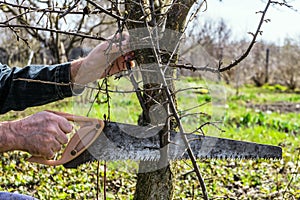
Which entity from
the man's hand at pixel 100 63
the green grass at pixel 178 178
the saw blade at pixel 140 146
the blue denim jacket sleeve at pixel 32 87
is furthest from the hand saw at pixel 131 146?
the green grass at pixel 178 178

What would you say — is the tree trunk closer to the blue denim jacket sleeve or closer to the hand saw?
the hand saw

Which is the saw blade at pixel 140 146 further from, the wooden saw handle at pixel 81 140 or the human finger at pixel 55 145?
the human finger at pixel 55 145

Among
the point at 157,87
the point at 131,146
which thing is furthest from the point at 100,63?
the point at 131,146

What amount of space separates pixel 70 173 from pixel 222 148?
260cm

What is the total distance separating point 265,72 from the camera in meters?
23.1

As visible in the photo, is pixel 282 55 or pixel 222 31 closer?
pixel 222 31

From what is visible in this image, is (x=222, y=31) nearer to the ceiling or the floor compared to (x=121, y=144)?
nearer to the ceiling

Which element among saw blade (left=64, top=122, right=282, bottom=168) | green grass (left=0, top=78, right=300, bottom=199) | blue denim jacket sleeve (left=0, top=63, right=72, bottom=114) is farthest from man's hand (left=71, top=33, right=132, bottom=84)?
green grass (left=0, top=78, right=300, bottom=199)

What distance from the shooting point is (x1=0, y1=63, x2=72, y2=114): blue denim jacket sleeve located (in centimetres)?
286

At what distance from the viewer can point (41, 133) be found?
2172 millimetres

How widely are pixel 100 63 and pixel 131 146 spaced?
1.86 ft

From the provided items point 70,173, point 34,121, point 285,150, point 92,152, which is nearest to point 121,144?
point 92,152

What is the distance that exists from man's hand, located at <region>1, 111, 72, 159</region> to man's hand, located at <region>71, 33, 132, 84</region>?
0.53 meters

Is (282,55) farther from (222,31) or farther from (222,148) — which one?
(222,148)
